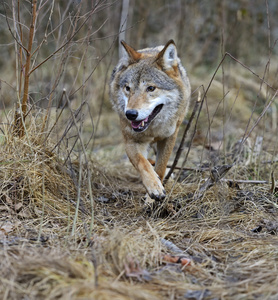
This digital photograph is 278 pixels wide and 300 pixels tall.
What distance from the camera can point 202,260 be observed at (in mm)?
3295

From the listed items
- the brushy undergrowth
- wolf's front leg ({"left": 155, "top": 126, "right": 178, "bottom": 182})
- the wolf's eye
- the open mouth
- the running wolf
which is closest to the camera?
the brushy undergrowth

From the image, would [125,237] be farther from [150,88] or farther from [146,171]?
[150,88]

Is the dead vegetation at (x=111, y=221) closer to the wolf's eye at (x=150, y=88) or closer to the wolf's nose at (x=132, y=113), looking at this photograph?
the wolf's nose at (x=132, y=113)

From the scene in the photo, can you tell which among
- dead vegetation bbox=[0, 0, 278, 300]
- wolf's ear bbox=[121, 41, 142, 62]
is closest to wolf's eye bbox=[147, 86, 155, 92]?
wolf's ear bbox=[121, 41, 142, 62]

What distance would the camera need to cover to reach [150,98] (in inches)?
193

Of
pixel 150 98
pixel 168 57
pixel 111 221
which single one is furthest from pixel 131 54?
pixel 111 221

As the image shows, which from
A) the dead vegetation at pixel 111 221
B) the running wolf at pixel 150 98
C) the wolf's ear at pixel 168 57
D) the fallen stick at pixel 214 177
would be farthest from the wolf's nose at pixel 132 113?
the fallen stick at pixel 214 177

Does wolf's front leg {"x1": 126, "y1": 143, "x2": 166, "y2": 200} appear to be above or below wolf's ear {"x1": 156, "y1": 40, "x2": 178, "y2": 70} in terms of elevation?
below

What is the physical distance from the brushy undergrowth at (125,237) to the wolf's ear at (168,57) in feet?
5.11

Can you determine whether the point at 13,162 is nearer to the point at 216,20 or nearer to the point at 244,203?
the point at 244,203

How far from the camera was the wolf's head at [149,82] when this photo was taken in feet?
15.8

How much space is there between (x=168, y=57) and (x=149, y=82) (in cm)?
45

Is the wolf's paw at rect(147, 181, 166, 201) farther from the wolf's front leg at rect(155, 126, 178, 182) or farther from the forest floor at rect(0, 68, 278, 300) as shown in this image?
the wolf's front leg at rect(155, 126, 178, 182)

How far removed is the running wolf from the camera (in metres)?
4.87
